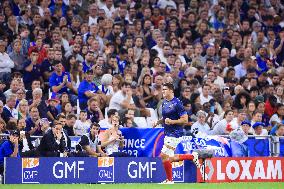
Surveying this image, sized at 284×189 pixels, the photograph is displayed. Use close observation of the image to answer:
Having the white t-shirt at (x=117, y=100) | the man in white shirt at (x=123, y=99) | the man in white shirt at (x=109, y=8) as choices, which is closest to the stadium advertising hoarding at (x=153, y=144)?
the man in white shirt at (x=123, y=99)

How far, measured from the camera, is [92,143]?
20219 millimetres

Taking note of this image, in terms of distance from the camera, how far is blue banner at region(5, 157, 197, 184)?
18719mm

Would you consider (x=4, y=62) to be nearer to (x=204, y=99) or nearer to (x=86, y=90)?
(x=86, y=90)

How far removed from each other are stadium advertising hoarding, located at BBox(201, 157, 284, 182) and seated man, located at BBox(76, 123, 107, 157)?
2556 millimetres

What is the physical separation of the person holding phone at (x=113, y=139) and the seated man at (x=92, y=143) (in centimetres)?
17

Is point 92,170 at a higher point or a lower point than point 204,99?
lower

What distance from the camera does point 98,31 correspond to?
25.7m

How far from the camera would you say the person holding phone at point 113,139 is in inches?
800

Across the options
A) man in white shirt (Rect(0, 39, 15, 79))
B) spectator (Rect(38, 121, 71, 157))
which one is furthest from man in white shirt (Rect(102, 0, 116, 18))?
spectator (Rect(38, 121, 71, 157))

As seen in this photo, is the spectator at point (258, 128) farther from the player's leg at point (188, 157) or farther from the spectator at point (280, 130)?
the player's leg at point (188, 157)

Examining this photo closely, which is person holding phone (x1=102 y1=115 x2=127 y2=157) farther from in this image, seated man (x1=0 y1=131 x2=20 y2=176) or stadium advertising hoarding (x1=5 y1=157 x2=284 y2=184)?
seated man (x1=0 y1=131 x2=20 y2=176)

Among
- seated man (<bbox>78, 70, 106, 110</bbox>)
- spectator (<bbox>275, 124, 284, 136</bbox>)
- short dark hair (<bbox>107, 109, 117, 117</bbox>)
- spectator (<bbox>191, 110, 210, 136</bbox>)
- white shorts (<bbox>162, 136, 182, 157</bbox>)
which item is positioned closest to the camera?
white shorts (<bbox>162, 136, 182, 157</bbox>)

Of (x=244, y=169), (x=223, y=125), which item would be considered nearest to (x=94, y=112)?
(x=223, y=125)

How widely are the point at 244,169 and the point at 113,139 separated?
312 cm
